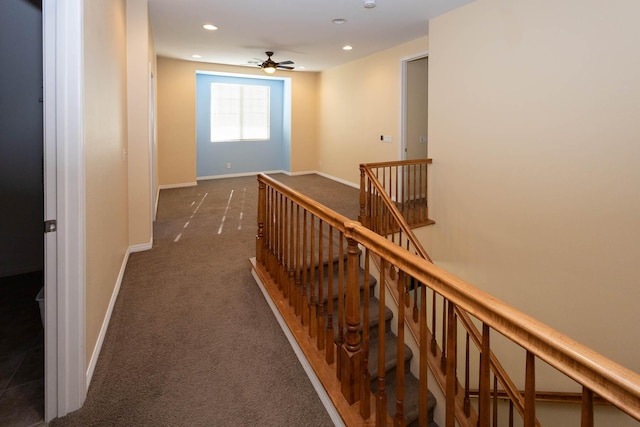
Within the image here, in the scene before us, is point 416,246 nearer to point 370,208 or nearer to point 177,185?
point 370,208

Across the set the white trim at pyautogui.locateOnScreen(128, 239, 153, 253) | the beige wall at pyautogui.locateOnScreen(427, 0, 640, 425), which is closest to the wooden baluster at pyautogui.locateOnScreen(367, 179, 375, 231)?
the beige wall at pyautogui.locateOnScreen(427, 0, 640, 425)

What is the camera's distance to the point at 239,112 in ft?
29.3

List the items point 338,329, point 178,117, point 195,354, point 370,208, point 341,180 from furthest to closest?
1. point 341,180
2. point 178,117
3. point 370,208
4. point 195,354
5. point 338,329

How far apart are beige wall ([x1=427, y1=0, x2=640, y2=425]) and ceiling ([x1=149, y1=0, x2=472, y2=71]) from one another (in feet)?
1.96

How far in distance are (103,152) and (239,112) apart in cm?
690

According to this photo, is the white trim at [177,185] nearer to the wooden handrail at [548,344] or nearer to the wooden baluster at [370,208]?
the wooden baluster at [370,208]

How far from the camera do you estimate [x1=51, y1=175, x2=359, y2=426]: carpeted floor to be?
1762 millimetres

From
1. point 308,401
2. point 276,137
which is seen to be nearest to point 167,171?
→ point 276,137

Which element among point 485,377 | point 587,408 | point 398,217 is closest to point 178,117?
point 398,217

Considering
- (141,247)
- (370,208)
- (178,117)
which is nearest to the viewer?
(141,247)

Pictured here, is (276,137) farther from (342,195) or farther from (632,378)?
(632,378)

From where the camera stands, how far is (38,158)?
3.36 m

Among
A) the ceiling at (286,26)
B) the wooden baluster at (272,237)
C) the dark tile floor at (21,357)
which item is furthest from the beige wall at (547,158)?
the dark tile floor at (21,357)

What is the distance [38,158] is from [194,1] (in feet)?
7.72
